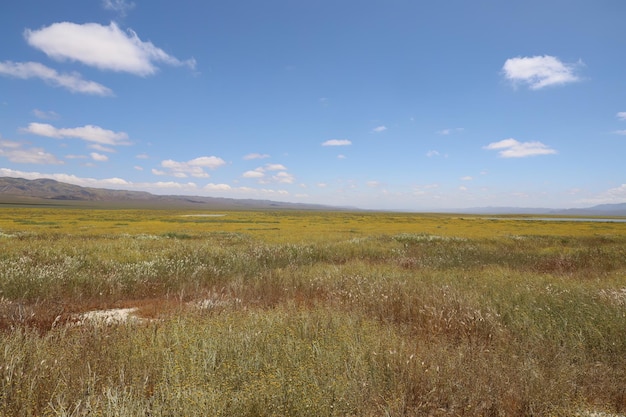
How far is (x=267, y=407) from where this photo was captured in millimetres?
3158

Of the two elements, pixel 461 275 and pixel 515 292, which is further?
pixel 461 275

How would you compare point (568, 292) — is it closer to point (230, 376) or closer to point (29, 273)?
point (230, 376)

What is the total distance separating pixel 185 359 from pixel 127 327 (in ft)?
6.55

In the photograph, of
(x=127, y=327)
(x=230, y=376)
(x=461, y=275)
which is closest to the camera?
(x=230, y=376)

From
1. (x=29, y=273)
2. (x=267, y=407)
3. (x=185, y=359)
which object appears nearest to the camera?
(x=267, y=407)

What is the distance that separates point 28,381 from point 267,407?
2653mm

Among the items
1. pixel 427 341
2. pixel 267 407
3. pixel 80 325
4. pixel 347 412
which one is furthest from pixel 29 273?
pixel 427 341

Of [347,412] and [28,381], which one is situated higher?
[28,381]

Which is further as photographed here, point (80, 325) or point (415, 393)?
point (80, 325)

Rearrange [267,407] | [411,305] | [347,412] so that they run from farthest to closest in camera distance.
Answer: [411,305] → [347,412] → [267,407]

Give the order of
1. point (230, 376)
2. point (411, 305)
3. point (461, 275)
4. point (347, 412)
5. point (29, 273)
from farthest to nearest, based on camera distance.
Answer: point (461, 275), point (29, 273), point (411, 305), point (230, 376), point (347, 412)

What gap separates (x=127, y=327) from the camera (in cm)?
535

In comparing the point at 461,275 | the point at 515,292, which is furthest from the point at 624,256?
the point at 515,292

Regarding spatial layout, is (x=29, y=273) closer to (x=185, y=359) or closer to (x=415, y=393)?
(x=185, y=359)
